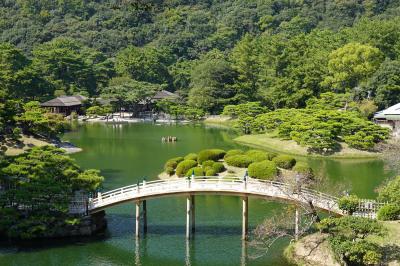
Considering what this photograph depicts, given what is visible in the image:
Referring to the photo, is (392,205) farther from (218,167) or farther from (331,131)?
(331,131)

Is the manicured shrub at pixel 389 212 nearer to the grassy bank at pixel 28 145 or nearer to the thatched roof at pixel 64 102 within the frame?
the grassy bank at pixel 28 145

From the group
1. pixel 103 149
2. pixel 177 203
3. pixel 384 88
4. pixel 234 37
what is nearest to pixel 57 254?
pixel 177 203

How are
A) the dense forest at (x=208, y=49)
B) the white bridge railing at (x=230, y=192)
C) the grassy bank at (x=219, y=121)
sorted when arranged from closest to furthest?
the white bridge railing at (x=230, y=192)
the dense forest at (x=208, y=49)
the grassy bank at (x=219, y=121)

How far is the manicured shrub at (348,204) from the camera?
26.5 meters

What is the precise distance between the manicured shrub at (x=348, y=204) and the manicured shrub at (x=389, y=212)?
1.06 meters

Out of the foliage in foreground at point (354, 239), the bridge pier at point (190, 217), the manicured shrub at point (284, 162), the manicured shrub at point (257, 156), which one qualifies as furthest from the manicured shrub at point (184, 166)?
the foliage in foreground at point (354, 239)

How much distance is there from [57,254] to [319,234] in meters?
11.4

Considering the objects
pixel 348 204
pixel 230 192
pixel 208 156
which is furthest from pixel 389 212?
pixel 208 156

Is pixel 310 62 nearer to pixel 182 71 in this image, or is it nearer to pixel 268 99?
pixel 268 99

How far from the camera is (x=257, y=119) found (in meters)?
64.4

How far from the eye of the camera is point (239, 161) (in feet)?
137

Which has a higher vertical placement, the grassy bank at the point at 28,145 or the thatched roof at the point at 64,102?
the thatched roof at the point at 64,102

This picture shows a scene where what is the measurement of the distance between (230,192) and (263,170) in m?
9.79

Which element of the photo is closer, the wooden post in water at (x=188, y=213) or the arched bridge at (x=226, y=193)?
the arched bridge at (x=226, y=193)
